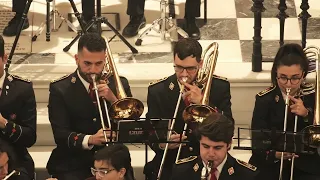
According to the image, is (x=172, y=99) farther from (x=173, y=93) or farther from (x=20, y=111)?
(x=20, y=111)

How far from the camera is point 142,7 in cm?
701

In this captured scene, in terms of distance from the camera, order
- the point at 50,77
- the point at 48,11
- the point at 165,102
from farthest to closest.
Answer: the point at 48,11 < the point at 50,77 < the point at 165,102

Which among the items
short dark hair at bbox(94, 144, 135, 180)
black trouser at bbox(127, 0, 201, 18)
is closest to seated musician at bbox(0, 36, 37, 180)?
short dark hair at bbox(94, 144, 135, 180)

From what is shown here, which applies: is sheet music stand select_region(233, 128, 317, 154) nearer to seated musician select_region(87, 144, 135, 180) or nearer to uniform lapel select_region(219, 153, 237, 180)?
uniform lapel select_region(219, 153, 237, 180)

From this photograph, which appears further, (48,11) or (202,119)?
(48,11)

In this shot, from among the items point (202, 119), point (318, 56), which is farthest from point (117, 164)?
point (318, 56)

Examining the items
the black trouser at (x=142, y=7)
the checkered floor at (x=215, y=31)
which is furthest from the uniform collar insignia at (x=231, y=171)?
the black trouser at (x=142, y=7)

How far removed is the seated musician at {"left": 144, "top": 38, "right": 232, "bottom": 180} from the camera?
519cm

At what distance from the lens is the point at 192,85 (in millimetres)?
5180

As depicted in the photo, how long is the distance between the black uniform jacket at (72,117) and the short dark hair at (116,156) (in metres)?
0.58

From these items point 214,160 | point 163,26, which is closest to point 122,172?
point 214,160

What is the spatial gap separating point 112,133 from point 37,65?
1.58 m

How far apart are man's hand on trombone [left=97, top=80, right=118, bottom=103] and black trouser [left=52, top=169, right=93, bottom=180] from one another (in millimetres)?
491

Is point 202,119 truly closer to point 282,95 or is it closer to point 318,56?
point 282,95
